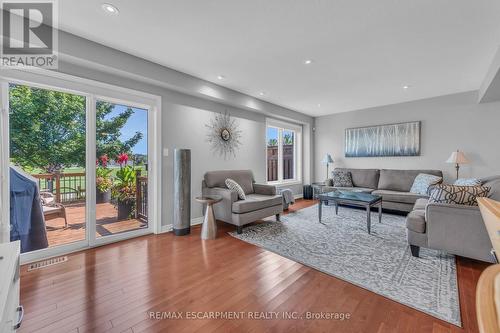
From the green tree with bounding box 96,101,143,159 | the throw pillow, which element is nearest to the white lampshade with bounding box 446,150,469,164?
the throw pillow

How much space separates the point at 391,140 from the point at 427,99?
105 centimetres

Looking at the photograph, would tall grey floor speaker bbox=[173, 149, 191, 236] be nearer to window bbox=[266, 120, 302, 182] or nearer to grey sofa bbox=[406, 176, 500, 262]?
window bbox=[266, 120, 302, 182]

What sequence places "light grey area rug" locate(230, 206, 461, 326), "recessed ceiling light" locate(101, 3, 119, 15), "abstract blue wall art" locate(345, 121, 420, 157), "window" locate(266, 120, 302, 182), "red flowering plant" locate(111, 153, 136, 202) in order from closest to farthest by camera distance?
"light grey area rug" locate(230, 206, 461, 326), "recessed ceiling light" locate(101, 3, 119, 15), "red flowering plant" locate(111, 153, 136, 202), "abstract blue wall art" locate(345, 121, 420, 157), "window" locate(266, 120, 302, 182)

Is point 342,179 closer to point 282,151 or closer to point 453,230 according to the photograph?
Answer: point 282,151

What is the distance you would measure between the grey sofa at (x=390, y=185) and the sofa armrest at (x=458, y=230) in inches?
78.7

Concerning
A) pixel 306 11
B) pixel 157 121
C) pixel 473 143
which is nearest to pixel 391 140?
pixel 473 143

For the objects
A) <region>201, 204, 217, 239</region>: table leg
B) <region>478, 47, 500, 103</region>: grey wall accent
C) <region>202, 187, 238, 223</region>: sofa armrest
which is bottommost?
<region>201, 204, 217, 239</region>: table leg

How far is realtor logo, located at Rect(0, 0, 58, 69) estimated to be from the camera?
200 centimetres

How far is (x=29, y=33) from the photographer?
7.05 ft

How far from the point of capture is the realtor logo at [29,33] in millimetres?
2002

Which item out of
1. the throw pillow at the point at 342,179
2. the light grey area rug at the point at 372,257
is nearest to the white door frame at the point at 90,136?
the light grey area rug at the point at 372,257

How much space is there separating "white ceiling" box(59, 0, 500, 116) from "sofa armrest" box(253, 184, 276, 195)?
73.8 inches

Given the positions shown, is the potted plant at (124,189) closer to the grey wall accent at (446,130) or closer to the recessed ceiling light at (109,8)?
the recessed ceiling light at (109,8)

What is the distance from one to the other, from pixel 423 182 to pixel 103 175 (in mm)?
5507
